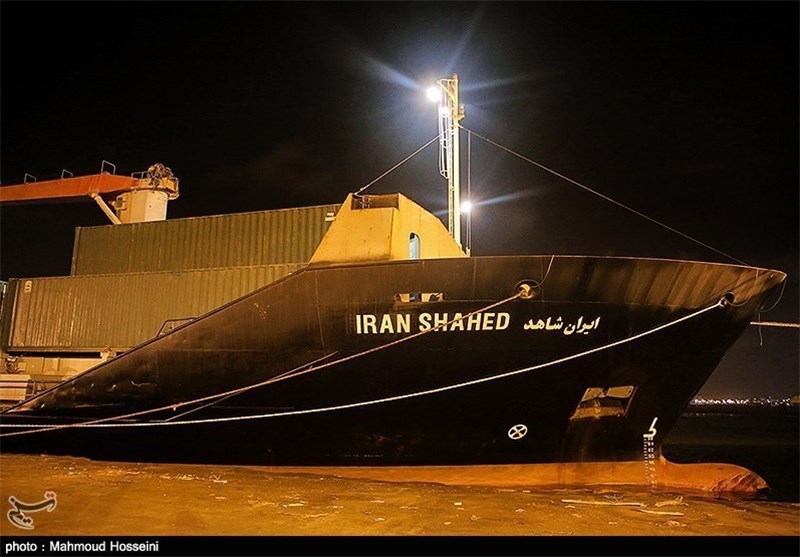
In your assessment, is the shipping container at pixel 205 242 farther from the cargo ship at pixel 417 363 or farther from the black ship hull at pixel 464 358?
the black ship hull at pixel 464 358

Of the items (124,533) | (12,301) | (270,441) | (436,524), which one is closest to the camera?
(124,533)

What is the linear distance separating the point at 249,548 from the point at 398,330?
439 centimetres

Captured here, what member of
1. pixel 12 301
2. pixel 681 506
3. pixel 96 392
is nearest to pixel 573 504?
pixel 681 506

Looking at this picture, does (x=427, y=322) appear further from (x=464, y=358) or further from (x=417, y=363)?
(x=464, y=358)

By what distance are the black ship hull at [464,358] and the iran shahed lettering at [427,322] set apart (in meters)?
0.02

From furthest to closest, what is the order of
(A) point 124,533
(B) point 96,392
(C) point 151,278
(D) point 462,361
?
(C) point 151,278
(B) point 96,392
(D) point 462,361
(A) point 124,533

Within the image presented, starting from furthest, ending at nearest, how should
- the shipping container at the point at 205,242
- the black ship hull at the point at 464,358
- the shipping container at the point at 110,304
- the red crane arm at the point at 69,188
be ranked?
1. the red crane arm at the point at 69,188
2. the shipping container at the point at 205,242
3. the shipping container at the point at 110,304
4. the black ship hull at the point at 464,358

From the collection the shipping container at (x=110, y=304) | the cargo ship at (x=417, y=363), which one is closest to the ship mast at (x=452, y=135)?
the cargo ship at (x=417, y=363)

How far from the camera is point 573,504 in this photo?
7781 mm

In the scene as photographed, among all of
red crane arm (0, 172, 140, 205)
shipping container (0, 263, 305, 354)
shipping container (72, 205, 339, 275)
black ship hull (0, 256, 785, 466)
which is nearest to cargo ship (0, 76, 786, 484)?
black ship hull (0, 256, 785, 466)

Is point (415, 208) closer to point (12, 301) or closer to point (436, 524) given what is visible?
point (436, 524)

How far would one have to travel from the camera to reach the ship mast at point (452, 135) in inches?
510

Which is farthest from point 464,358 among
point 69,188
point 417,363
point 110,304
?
point 69,188

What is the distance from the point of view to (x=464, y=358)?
8977 mm
